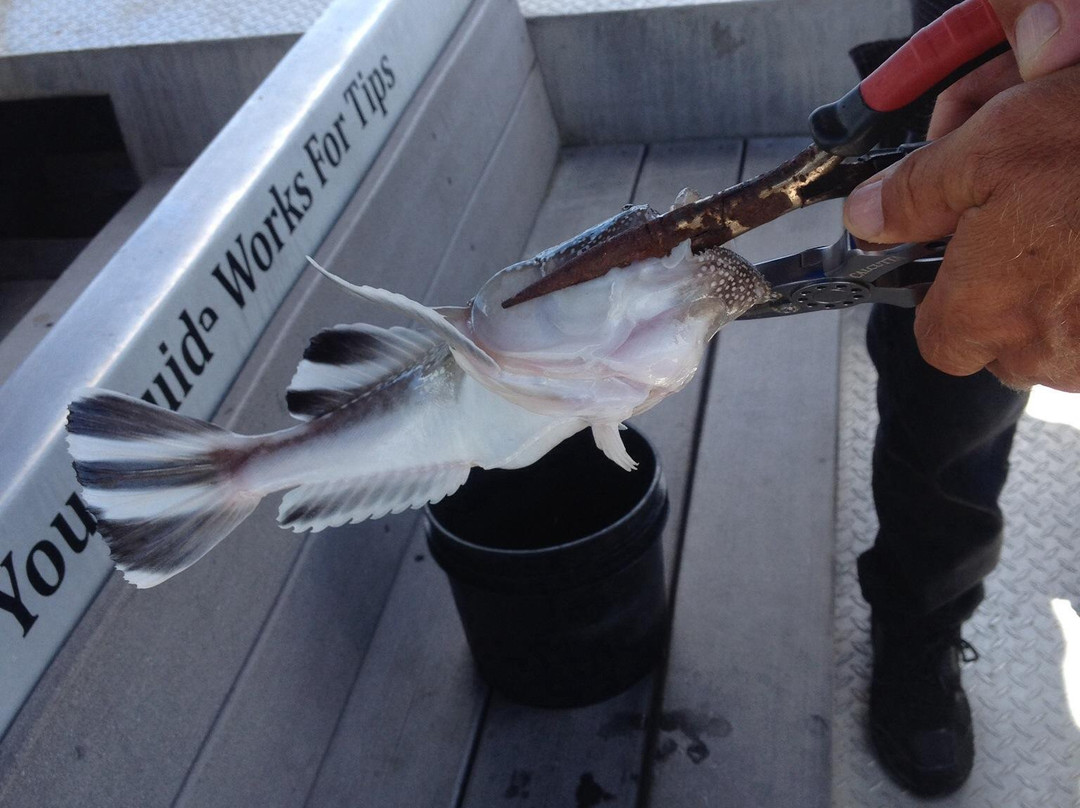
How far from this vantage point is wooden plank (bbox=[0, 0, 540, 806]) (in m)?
1.22

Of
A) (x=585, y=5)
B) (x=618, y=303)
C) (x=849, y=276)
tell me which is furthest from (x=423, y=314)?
(x=585, y=5)

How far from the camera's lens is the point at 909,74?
940mm

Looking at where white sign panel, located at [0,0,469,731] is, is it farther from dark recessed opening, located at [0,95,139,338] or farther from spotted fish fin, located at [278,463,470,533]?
dark recessed opening, located at [0,95,139,338]

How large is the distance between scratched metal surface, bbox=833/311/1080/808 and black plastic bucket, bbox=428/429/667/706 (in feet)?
1.22

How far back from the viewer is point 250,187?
65.2 inches

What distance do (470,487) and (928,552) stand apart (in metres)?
0.74

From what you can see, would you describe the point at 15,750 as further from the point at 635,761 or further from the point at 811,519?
the point at 811,519

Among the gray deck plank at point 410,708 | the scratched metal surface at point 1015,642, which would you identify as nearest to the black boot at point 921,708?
the scratched metal surface at point 1015,642

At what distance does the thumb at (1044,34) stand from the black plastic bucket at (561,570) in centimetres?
90

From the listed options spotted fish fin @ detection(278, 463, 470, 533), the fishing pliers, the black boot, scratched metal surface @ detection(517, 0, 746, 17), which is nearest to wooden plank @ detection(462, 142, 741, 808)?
the black boot

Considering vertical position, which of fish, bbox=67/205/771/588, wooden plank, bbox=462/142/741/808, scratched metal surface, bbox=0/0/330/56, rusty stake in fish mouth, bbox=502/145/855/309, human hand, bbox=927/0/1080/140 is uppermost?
human hand, bbox=927/0/1080/140

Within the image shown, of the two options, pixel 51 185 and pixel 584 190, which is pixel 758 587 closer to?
pixel 584 190

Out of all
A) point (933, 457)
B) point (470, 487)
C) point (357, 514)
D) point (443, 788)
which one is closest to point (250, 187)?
point (470, 487)

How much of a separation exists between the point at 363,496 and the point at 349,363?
149 mm
